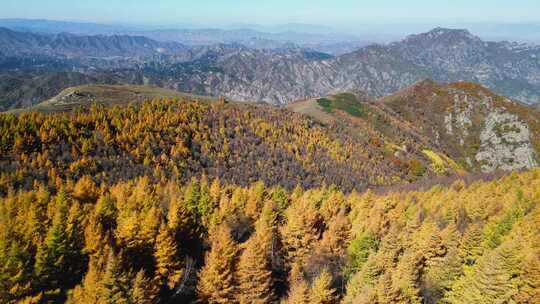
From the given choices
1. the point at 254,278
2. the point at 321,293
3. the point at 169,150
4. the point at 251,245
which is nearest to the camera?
the point at 321,293

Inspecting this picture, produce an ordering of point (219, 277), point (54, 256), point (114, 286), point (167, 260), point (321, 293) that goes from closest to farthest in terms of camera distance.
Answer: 1. point (114, 286)
2. point (321, 293)
3. point (54, 256)
4. point (219, 277)
5. point (167, 260)

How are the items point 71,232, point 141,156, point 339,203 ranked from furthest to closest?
point 141,156 → point 339,203 → point 71,232

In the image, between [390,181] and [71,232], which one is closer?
[71,232]

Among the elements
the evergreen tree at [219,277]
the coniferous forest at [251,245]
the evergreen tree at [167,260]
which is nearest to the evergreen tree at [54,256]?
the coniferous forest at [251,245]

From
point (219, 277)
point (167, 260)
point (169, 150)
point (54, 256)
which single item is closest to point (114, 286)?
point (54, 256)

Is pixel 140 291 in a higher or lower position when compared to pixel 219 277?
higher

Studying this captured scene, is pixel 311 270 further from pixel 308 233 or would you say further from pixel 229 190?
pixel 229 190

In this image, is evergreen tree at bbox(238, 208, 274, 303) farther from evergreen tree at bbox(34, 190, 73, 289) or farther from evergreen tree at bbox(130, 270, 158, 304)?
evergreen tree at bbox(34, 190, 73, 289)

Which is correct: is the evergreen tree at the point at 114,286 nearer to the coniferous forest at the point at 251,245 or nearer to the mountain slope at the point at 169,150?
the coniferous forest at the point at 251,245

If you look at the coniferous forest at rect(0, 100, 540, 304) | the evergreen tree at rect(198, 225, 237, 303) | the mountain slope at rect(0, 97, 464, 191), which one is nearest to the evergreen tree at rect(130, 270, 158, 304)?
the coniferous forest at rect(0, 100, 540, 304)

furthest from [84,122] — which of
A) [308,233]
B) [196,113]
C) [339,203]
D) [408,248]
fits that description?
[408,248]

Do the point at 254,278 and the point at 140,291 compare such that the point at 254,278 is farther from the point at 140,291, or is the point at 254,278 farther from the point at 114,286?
the point at 114,286
